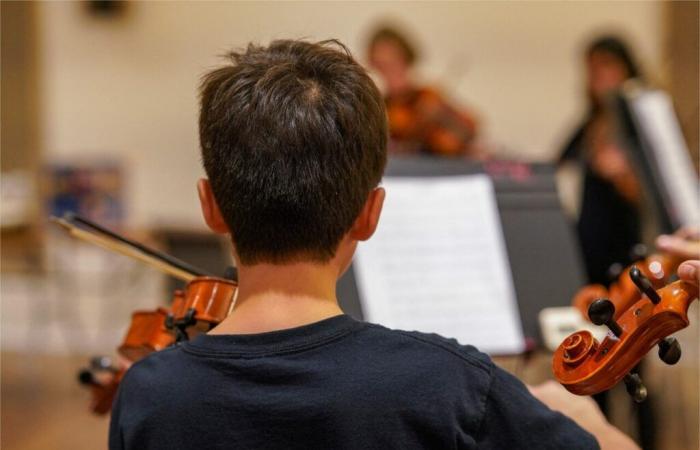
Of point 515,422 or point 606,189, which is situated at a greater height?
point 515,422

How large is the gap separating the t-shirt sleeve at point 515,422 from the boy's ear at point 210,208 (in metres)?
0.35

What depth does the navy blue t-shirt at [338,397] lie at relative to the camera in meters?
1.01

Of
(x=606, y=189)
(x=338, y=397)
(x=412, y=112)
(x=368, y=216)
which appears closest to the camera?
(x=338, y=397)

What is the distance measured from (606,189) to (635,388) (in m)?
2.56

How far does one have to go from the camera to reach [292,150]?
1.05 m

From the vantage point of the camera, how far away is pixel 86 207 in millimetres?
5418

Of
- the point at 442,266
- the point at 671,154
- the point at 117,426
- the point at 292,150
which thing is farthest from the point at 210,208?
the point at 671,154

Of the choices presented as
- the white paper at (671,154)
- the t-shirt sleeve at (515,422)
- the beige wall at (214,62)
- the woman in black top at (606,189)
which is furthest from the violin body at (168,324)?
the beige wall at (214,62)

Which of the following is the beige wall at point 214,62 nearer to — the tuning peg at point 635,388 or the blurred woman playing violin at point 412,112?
the blurred woman playing violin at point 412,112

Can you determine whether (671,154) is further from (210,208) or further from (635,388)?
(210,208)

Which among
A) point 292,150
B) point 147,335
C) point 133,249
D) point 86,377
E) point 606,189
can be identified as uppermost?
point 292,150

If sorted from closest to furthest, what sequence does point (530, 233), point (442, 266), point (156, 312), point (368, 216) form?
point (368, 216), point (156, 312), point (442, 266), point (530, 233)

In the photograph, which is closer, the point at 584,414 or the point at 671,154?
the point at 584,414

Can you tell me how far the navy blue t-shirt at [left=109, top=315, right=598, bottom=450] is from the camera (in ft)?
3.33
